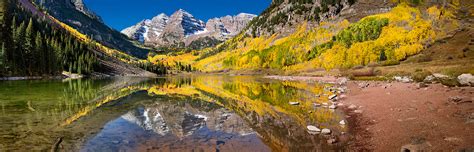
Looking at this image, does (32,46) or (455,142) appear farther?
(32,46)

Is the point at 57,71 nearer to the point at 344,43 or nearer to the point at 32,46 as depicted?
the point at 32,46

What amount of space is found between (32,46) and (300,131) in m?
128

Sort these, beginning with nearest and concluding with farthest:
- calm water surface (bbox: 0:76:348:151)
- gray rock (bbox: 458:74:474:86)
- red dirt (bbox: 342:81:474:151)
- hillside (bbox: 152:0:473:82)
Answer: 1. red dirt (bbox: 342:81:474:151)
2. calm water surface (bbox: 0:76:348:151)
3. gray rock (bbox: 458:74:474:86)
4. hillside (bbox: 152:0:473:82)

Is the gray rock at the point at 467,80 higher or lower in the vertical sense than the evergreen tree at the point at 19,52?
lower

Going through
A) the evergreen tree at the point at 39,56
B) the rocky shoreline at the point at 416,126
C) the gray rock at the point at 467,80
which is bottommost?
the rocky shoreline at the point at 416,126

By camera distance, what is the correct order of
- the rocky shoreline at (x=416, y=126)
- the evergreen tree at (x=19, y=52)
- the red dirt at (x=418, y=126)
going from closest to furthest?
the rocky shoreline at (x=416, y=126), the red dirt at (x=418, y=126), the evergreen tree at (x=19, y=52)

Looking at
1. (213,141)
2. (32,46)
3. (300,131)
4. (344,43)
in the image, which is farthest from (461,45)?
(32,46)

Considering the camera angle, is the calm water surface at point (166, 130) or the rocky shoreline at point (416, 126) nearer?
the rocky shoreline at point (416, 126)

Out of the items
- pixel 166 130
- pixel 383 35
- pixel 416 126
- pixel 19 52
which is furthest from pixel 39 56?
pixel 383 35

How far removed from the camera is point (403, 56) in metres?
93.9

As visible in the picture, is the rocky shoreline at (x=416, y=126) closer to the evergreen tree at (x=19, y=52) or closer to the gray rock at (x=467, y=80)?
the gray rock at (x=467, y=80)

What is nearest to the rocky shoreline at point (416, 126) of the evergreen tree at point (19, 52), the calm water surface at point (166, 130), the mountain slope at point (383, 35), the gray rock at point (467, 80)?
the calm water surface at point (166, 130)

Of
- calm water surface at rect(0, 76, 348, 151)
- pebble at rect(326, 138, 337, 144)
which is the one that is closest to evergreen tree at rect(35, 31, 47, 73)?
calm water surface at rect(0, 76, 348, 151)

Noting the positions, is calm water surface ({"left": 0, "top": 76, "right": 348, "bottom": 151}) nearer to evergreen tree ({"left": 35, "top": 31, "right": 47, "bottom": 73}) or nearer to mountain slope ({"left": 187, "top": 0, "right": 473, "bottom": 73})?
mountain slope ({"left": 187, "top": 0, "right": 473, "bottom": 73})
